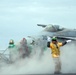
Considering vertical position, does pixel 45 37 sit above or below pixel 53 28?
below

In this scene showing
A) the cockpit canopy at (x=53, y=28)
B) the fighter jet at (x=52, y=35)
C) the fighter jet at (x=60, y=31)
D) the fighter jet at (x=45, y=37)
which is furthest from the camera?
the cockpit canopy at (x=53, y=28)

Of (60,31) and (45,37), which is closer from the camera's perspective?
(45,37)

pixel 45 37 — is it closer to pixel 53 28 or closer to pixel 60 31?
pixel 53 28

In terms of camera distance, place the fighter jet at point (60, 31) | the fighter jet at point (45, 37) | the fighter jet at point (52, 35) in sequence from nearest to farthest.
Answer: the fighter jet at point (45, 37) → the fighter jet at point (52, 35) → the fighter jet at point (60, 31)

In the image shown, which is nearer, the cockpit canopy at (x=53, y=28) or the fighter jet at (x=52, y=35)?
the fighter jet at (x=52, y=35)

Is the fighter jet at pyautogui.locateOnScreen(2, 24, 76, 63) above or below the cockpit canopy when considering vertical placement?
below

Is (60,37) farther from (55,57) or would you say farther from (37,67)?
(55,57)

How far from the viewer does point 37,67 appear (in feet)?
64.0

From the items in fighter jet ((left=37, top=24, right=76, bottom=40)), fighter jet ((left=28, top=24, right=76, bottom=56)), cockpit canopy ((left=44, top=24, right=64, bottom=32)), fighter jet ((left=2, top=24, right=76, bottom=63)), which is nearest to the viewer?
fighter jet ((left=2, top=24, right=76, bottom=63))

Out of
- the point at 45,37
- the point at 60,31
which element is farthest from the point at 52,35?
the point at 60,31

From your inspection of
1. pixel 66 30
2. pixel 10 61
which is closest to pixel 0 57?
pixel 10 61

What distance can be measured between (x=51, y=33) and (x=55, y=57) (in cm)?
760

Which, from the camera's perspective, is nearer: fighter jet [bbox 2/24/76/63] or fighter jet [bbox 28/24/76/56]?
fighter jet [bbox 2/24/76/63]

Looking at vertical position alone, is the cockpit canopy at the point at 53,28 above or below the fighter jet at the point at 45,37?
above
